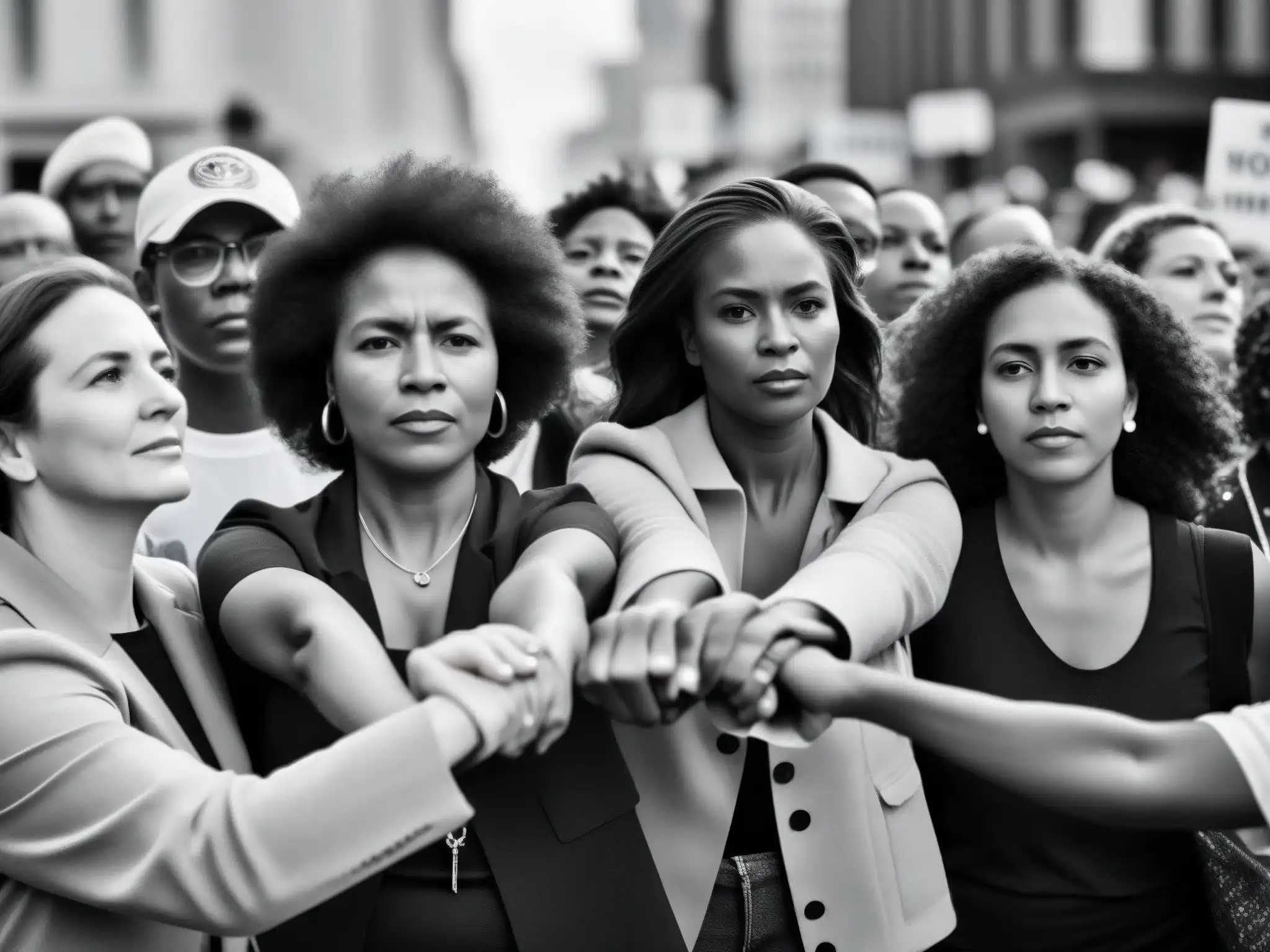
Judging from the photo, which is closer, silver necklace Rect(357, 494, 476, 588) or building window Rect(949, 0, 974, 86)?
silver necklace Rect(357, 494, 476, 588)

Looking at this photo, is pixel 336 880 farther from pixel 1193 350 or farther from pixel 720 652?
pixel 1193 350

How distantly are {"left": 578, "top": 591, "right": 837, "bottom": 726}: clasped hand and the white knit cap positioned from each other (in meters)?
4.53

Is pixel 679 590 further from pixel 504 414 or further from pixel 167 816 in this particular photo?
pixel 167 816

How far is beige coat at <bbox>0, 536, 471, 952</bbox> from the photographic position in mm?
2475

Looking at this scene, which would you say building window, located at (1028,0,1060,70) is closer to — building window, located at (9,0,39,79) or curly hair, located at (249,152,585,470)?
building window, located at (9,0,39,79)

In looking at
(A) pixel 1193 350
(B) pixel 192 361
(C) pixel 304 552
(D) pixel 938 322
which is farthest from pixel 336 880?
(B) pixel 192 361

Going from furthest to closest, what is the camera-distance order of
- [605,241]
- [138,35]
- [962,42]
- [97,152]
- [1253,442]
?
[962,42] < [138,35] < [97,152] < [605,241] < [1253,442]

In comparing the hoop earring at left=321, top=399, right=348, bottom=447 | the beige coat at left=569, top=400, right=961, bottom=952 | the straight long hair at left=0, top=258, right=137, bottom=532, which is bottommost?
the beige coat at left=569, top=400, right=961, bottom=952

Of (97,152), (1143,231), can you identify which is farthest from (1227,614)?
(97,152)

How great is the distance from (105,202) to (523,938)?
4.65m

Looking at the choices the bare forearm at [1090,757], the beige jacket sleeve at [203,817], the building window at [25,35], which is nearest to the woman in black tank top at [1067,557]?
the bare forearm at [1090,757]

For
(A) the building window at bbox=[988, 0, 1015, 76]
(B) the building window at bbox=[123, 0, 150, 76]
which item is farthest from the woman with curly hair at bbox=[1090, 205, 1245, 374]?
(A) the building window at bbox=[988, 0, 1015, 76]

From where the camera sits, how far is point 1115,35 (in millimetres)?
40938

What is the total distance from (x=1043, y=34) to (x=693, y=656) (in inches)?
1715
